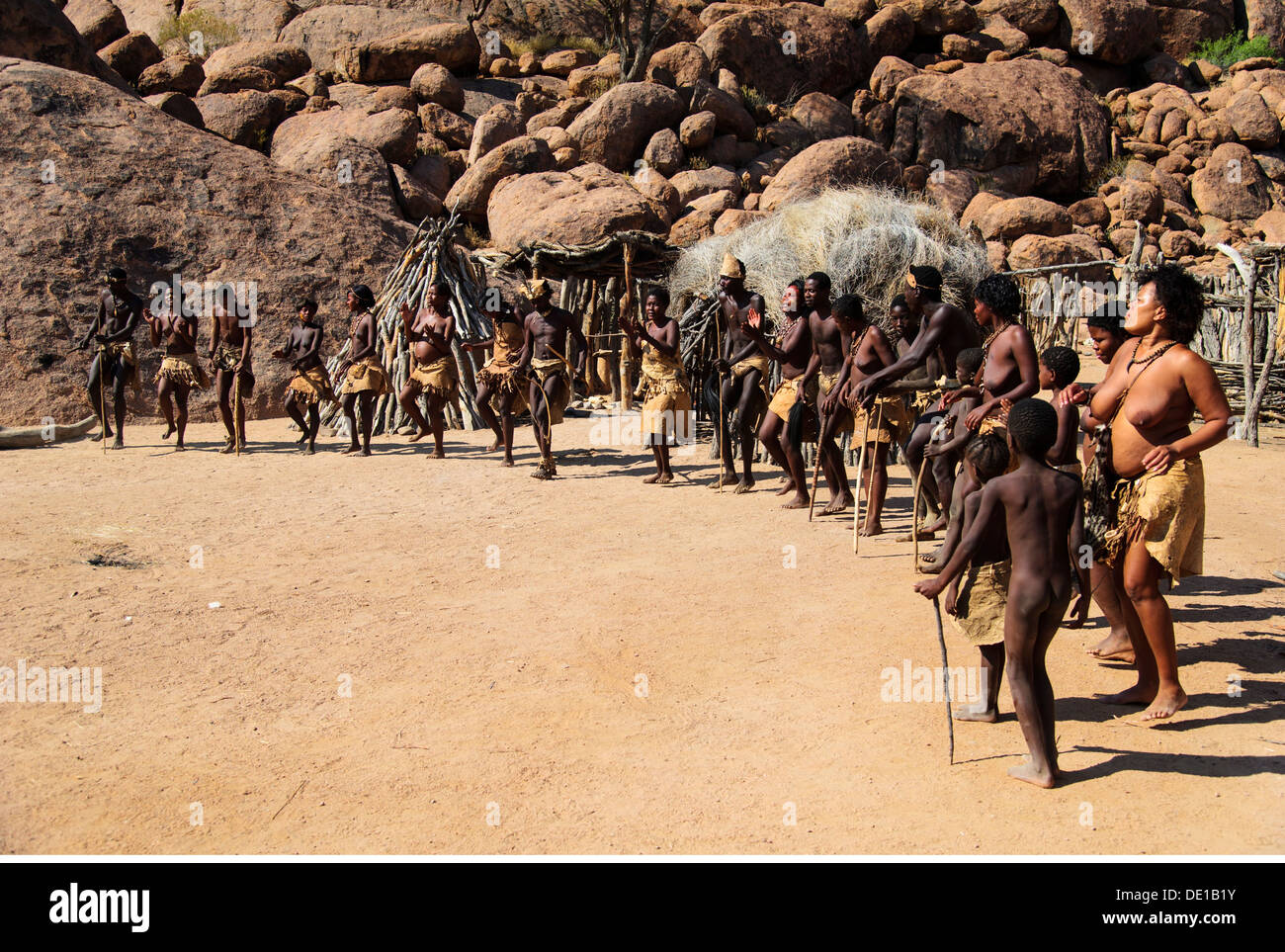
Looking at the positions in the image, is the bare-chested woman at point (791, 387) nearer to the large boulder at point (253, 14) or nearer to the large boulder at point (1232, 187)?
the large boulder at point (1232, 187)

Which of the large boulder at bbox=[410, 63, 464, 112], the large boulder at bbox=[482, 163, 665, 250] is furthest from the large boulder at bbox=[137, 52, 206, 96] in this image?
the large boulder at bbox=[482, 163, 665, 250]

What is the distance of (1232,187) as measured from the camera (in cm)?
2417

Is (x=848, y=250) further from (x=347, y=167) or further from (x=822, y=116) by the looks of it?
(x=822, y=116)

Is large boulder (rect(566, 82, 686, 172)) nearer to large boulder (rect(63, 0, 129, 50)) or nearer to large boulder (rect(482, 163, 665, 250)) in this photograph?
large boulder (rect(482, 163, 665, 250))

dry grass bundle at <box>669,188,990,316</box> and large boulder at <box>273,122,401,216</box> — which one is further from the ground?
large boulder at <box>273,122,401,216</box>

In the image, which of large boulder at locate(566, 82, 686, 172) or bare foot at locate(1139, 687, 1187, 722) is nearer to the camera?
bare foot at locate(1139, 687, 1187, 722)

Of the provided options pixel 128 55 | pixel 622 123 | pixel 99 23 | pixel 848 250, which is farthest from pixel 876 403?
pixel 99 23

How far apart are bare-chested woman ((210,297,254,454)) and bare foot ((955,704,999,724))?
8.13m

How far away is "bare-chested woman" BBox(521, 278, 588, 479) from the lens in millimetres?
9344

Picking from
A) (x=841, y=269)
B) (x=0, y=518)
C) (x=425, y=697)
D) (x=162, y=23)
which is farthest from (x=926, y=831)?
(x=162, y=23)

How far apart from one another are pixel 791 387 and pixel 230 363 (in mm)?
5711

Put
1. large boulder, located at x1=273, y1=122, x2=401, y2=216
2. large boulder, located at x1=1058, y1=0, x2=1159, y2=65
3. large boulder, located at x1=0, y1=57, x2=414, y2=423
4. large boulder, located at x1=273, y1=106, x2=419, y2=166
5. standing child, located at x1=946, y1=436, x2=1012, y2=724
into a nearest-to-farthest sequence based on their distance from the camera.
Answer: standing child, located at x1=946, y1=436, x2=1012, y2=724 → large boulder, located at x1=0, y1=57, x2=414, y2=423 → large boulder, located at x1=273, y1=122, x2=401, y2=216 → large boulder, located at x1=273, y1=106, x2=419, y2=166 → large boulder, located at x1=1058, y1=0, x2=1159, y2=65

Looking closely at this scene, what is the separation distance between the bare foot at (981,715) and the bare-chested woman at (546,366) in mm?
5596

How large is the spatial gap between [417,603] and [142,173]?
34.3ft
